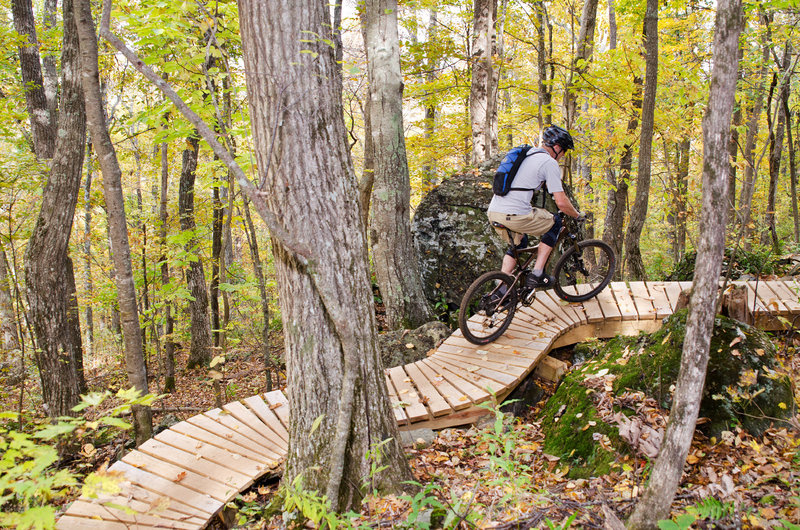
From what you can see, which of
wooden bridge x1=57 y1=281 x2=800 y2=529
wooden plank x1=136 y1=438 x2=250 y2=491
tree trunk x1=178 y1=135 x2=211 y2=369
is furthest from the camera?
tree trunk x1=178 y1=135 x2=211 y2=369

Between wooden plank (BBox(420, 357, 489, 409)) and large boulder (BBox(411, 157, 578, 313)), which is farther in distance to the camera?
large boulder (BBox(411, 157, 578, 313))

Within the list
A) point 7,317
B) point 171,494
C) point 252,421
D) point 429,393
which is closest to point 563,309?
point 429,393

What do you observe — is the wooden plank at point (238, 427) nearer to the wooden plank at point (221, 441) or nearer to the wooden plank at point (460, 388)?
the wooden plank at point (221, 441)

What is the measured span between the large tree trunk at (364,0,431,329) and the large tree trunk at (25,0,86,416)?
13.0 ft

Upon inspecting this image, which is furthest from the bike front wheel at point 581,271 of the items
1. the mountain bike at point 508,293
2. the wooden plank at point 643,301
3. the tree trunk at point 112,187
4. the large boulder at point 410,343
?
the tree trunk at point 112,187

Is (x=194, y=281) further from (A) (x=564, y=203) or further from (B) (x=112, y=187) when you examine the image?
(A) (x=564, y=203)

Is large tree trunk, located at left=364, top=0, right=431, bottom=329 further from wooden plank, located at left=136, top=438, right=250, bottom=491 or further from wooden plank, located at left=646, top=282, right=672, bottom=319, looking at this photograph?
wooden plank, located at left=136, top=438, right=250, bottom=491

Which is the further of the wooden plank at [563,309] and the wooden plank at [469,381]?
the wooden plank at [563,309]

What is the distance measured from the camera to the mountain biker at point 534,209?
482cm

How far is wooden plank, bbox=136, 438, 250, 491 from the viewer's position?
3476mm

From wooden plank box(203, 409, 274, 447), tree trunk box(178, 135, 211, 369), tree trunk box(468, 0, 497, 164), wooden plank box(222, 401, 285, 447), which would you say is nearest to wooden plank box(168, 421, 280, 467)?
wooden plank box(203, 409, 274, 447)

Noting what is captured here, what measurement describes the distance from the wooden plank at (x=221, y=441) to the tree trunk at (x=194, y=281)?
5.60 m

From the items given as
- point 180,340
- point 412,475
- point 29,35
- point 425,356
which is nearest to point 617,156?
point 425,356

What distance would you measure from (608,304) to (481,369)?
7.39 feet
